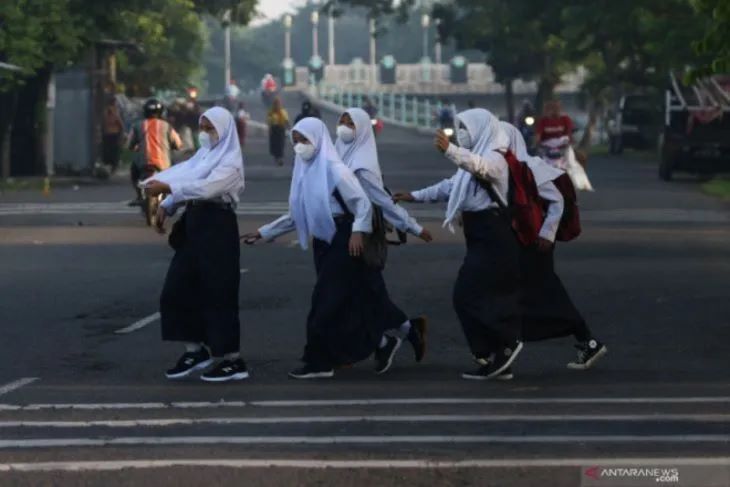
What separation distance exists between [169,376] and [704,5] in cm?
604

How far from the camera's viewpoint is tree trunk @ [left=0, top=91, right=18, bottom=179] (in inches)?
1523

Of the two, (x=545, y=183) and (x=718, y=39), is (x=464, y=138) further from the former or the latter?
(x=718, y=39)

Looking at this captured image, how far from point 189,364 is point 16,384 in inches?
41.7

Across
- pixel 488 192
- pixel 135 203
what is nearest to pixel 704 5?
pixel 488 192

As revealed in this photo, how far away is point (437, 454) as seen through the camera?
9.05m

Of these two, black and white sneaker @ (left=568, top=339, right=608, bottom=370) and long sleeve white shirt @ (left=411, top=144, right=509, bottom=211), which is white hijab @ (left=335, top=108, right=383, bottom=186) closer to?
long sleeve white shirt @ (left=411, top=144, right=509, bottom=211)

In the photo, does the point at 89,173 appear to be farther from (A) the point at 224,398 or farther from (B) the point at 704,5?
(A) the point at 224,398

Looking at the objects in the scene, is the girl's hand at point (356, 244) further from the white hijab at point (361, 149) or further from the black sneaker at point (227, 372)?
the black sneaker at point (227, 372)

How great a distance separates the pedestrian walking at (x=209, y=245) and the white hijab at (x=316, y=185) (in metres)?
0.41

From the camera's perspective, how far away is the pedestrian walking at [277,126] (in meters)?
48.2

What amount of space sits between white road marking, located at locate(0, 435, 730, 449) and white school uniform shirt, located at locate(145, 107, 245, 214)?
264 cm

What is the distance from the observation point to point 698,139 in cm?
4131

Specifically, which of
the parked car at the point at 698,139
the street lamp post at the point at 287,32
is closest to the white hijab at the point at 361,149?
the parked car at the point at 698,139

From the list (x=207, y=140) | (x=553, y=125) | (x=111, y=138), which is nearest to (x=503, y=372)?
(x=207, y=140)
